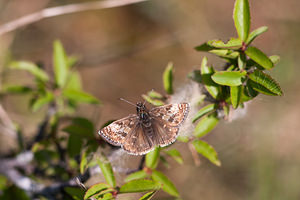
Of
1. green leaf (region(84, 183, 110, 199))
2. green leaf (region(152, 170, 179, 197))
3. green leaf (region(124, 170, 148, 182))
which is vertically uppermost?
green leaf (region(84, 183, 110, 199))

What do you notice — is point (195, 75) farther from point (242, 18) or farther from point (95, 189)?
point (95, 189)

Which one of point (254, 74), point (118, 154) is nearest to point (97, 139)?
point (118, 154)

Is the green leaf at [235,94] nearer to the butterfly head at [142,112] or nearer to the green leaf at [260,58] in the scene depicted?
the green leaf at [260,58]

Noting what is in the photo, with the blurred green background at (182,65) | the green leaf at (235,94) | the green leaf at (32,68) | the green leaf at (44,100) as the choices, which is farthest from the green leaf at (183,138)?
the blurred green background at (182,65)

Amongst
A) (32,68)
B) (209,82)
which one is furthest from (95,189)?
(32,68)

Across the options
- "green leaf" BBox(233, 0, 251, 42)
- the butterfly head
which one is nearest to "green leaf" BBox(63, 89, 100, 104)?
the butterfly head

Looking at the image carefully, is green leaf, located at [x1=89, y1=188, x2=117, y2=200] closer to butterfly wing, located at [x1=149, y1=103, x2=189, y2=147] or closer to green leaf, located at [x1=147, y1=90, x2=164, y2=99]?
butterfly wing, located at [x1=149, y1=103, x2=189, y2=147]
